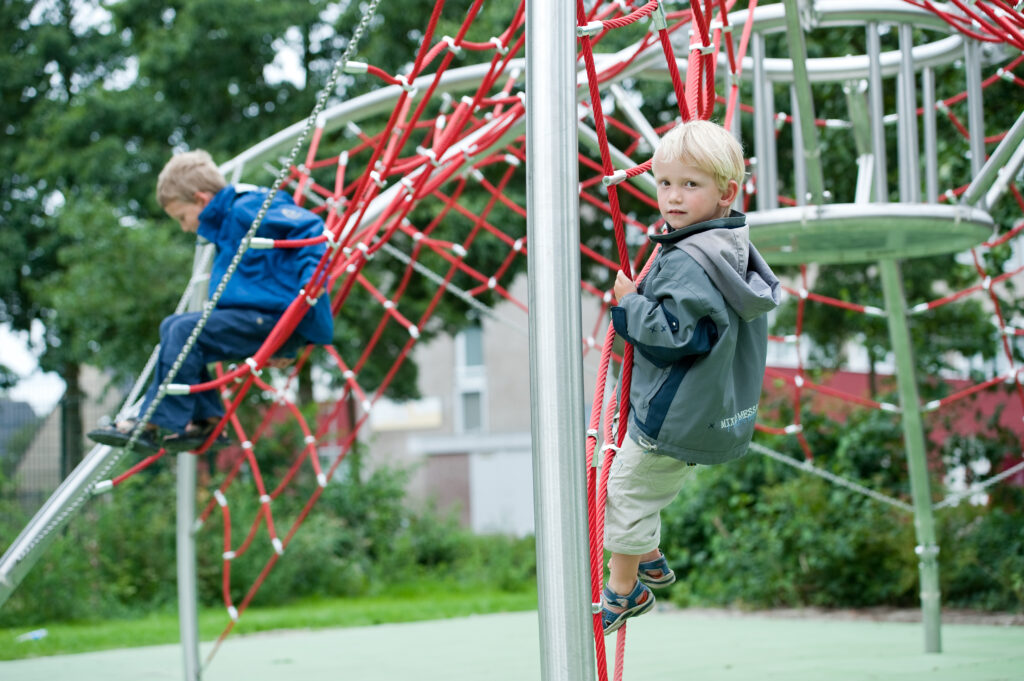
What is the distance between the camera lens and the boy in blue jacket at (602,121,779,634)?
5.79 feet

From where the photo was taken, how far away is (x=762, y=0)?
8.03 m

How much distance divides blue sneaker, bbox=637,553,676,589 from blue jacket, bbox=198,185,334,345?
1.52m

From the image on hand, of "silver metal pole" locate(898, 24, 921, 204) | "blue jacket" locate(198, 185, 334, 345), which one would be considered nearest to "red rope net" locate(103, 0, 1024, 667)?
"blue jacket" locate(198, 185, 334, 345)

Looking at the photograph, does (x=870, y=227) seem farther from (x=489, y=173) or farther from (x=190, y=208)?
(x=489, y=173)

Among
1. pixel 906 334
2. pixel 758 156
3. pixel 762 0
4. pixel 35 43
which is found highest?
→ pixel 35 43

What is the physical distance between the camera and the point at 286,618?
6.72m

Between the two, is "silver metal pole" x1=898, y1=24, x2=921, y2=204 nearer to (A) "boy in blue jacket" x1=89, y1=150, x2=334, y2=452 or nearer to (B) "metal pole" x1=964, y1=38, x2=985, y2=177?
(B) "metal pole" x1=964, y1=38, x2=985, y2=177

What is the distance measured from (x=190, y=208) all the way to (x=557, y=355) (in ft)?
7.27

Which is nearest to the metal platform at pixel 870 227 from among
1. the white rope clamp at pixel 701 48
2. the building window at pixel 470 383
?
the white rope clamp at pixel 701 48

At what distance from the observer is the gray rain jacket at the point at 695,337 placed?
5.74ft

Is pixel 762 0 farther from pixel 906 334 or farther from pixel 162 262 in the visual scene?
pixel 162 262

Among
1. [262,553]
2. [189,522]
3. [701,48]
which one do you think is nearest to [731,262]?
[701,48]

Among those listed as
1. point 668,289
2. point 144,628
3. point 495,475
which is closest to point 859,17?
point 668,289

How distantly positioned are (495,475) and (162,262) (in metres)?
11.6
